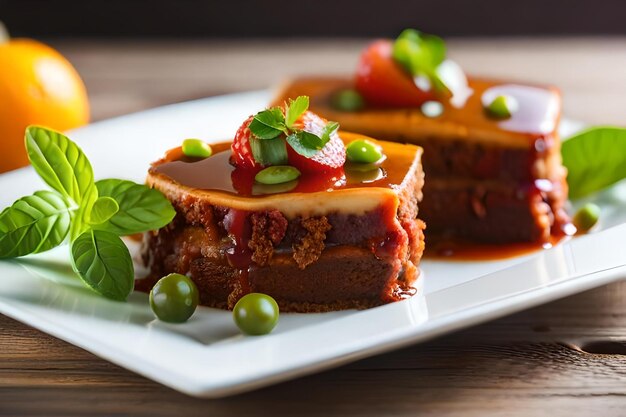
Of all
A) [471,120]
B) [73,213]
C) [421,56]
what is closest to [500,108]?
[471,120]

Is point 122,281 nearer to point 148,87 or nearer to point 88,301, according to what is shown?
point 88,301

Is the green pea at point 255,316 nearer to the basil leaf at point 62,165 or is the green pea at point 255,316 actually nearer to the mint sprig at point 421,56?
the basil leaf at point 62,165

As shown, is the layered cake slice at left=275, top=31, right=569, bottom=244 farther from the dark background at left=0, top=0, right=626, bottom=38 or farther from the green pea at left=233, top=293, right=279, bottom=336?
the dark background at left=0, top=0, right=626, bottom=38

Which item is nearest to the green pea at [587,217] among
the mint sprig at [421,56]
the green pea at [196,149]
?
the mint sprig at [421,56]

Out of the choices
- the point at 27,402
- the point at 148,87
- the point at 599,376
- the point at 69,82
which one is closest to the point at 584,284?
the point at 599,376

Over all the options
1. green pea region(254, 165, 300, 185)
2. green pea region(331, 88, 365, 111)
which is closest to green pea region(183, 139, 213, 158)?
green pea region(254, 165, 300, 185)

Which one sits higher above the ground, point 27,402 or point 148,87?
point 148,87
